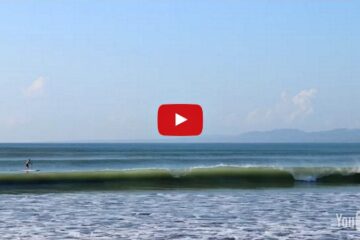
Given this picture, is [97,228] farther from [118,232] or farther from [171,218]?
[171,218]

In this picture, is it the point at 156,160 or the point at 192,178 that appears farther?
the point at 156,160

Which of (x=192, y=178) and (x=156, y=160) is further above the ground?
(x=192, y=178)

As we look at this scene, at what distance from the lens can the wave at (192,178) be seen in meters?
38.8

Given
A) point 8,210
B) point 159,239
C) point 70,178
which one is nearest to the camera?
point 159,239

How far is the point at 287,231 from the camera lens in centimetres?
1603

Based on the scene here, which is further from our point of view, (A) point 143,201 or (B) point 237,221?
(A) point 143,201

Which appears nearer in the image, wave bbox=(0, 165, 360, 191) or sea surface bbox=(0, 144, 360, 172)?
wave bbox=(0, 165, 360, 191)

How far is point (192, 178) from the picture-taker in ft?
141

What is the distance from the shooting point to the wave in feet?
127

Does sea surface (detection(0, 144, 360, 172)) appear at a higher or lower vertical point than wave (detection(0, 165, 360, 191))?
Result: lower

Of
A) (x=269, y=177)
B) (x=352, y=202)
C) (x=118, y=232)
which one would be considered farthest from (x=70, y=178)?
(x=118, y=232)

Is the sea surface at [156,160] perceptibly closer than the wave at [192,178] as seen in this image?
No

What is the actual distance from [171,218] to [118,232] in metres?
2.78

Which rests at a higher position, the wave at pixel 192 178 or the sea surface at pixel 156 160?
the wave at pixel 192 178
